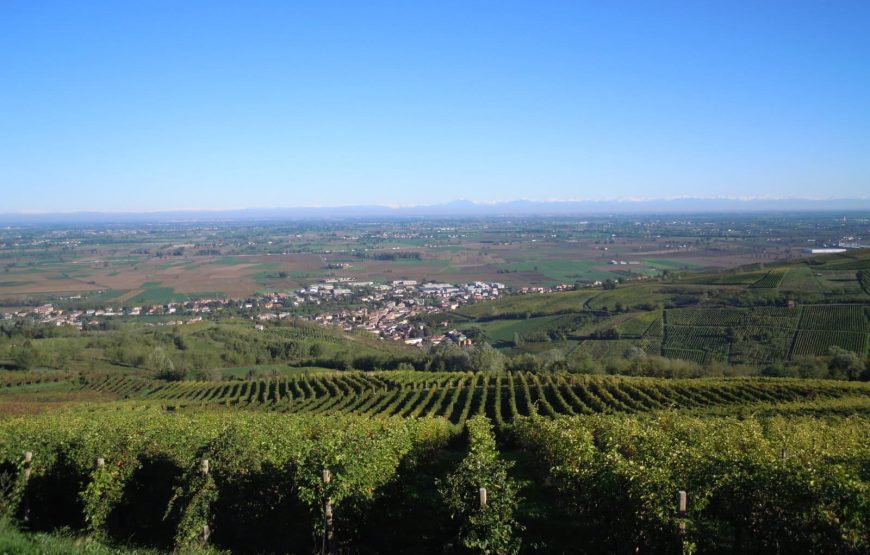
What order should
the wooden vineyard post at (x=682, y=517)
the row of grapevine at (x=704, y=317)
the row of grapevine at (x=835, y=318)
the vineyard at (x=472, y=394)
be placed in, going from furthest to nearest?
the row of grapevine at (x=704, y=317) → the row of grapevine at (x=835, y=318) → the vineyard at (x=472, y=394) → the wooden vineyard post at (x=682, y=517)

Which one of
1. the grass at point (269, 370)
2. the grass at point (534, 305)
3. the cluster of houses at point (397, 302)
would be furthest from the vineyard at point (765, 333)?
the grass at point (269, 370)

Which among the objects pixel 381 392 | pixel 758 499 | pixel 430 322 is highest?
pixel 758 499

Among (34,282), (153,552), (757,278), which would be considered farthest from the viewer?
(34,282)

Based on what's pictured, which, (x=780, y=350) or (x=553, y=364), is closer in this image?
(x=553, y=364)

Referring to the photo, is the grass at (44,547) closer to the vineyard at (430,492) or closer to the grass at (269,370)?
the vineyard at (430,492)

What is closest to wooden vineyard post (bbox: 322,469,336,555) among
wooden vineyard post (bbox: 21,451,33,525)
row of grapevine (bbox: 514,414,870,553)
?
row of grapevine (bbox: 514,414,870,553)

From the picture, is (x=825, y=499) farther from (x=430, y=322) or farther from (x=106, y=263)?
(x=106, y=263)

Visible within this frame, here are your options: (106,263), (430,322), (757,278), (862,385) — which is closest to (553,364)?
(862,385)

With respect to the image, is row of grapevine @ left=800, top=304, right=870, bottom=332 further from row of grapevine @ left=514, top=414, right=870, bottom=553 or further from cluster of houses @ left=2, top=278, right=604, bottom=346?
row of grapevine @ left=514, top=414, right=870, bottom=553

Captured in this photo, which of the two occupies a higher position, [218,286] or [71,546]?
[71,546]
